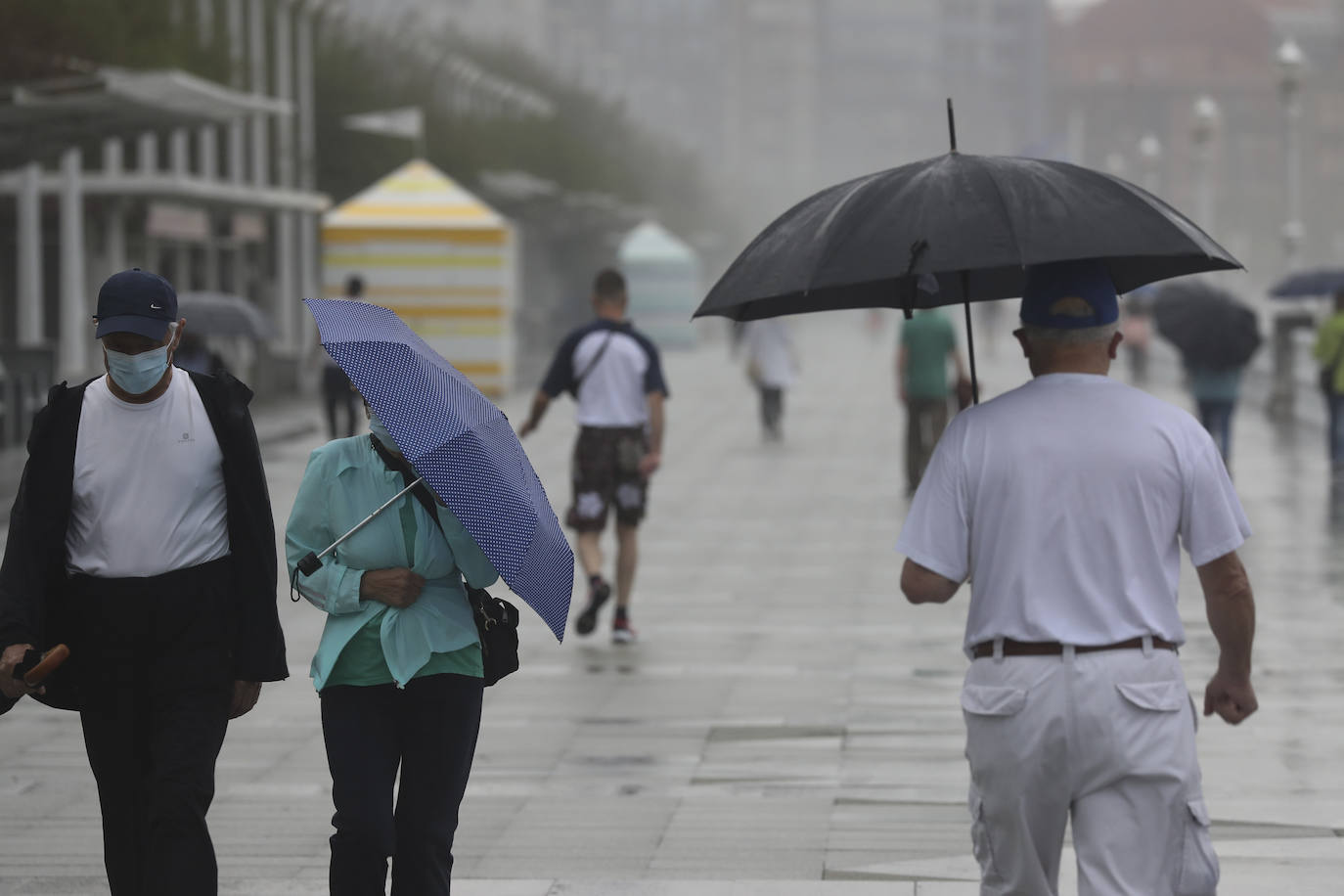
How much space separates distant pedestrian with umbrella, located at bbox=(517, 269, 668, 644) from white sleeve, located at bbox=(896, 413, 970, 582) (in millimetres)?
6261

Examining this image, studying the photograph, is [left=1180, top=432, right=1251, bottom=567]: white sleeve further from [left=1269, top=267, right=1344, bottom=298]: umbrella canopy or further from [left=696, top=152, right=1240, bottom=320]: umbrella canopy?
[left=1269, top=267, right=1344, bottom=298]: umbrella canopy

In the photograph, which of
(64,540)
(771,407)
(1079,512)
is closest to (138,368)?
(64,540)

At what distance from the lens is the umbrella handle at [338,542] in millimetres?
4500

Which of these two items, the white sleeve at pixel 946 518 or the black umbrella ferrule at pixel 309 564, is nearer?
the white sleeve at pixel 946 518

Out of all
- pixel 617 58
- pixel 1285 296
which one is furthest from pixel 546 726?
pixel 617 58

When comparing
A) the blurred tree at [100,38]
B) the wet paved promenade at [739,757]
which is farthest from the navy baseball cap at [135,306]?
the blurred tree at [100,38]

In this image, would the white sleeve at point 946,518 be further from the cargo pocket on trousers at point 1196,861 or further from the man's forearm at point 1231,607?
the cargo pocket on trousers at point 1196,861

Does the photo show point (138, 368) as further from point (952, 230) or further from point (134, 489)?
point (952, 230)

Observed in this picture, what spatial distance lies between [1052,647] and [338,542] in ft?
4.77

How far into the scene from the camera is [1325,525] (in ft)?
50.2

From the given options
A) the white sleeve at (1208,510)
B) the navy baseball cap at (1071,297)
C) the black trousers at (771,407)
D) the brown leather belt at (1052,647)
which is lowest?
the black trousers at (771,407)

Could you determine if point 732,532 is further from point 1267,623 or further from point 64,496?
point 64,496

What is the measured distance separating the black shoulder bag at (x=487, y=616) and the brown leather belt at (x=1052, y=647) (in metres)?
1.07

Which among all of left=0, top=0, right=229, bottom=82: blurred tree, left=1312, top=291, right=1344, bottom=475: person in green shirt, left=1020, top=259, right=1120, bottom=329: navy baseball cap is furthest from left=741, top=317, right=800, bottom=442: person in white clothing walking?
left=1020, top=259, right=1120, bottom=329: navy baseball cap
